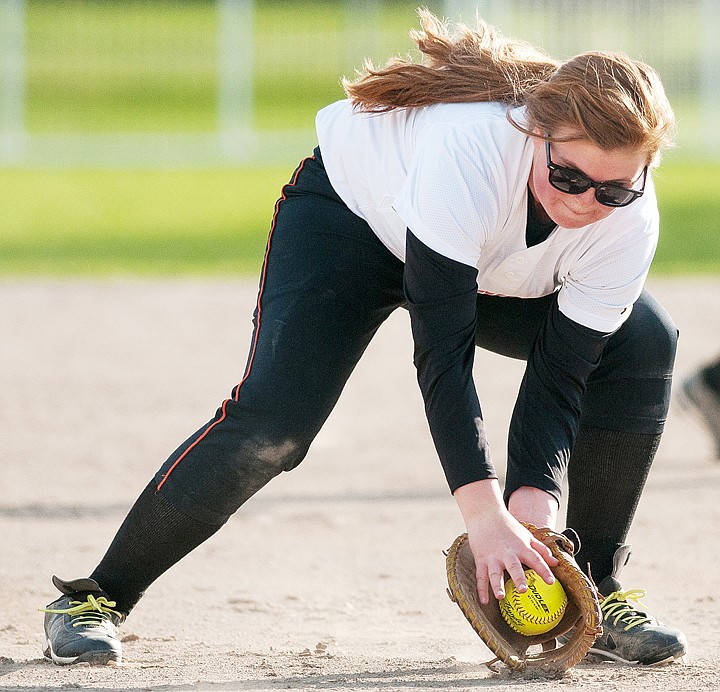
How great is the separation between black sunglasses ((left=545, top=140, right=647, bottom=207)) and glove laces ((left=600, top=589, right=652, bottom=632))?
3.61ft

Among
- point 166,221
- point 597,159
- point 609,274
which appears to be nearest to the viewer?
point 597,159

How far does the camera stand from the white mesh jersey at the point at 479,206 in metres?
2.80

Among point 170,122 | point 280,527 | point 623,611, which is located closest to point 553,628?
point 623,611

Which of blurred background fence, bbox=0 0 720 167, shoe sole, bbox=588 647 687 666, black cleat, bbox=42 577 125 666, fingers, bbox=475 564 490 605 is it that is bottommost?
shoe sole, bbox=588 647 687 666

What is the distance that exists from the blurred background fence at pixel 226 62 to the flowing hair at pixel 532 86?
12.4m

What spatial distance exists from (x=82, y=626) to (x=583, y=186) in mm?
1640

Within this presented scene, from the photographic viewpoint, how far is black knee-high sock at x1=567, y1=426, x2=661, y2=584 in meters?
3.29

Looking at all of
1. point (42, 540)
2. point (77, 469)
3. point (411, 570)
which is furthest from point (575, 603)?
point (77, 469)

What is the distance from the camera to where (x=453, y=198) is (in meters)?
2.78

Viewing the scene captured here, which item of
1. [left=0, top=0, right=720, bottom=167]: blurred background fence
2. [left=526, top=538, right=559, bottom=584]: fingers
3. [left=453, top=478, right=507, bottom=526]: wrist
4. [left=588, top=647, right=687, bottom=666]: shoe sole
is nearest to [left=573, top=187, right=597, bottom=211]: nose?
[left=453, top=478, right=507, bottom=526]: wrist

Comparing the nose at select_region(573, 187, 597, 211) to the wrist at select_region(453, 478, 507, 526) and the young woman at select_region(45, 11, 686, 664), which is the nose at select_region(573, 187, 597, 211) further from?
the wrist at select_region(453, 478, 507, 526)

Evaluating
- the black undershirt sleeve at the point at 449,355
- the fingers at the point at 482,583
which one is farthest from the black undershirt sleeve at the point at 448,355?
the fingers at the point at 482,583

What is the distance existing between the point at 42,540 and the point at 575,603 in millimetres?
2187

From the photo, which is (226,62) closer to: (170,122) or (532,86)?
(170,122)
